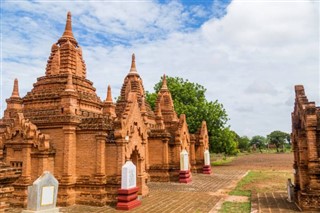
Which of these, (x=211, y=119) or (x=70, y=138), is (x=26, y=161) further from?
(x=211, y=119)

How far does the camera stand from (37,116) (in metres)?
14.8

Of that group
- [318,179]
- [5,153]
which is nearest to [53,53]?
[5,153]

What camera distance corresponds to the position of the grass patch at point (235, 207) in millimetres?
12219

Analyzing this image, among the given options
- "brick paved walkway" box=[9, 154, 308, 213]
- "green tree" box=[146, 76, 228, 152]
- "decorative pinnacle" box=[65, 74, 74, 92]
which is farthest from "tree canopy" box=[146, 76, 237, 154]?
"decorative pinnacle" box=[65, 74, 74, 92]

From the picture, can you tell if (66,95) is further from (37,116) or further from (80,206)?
(80,206)

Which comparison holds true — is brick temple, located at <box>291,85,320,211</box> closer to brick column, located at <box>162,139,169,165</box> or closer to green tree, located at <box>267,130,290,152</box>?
brick column, located at <box>162,139,169,165</box>

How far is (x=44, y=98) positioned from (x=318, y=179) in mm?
13284

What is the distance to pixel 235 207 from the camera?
12914mm

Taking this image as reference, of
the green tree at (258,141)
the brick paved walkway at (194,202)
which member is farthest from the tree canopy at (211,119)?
the green tree at (258,141)

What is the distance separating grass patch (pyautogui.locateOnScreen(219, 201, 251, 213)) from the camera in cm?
1222

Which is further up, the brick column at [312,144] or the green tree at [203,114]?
the green tree at [203,114]

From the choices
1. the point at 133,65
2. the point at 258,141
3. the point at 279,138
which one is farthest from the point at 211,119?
the point at 258,141

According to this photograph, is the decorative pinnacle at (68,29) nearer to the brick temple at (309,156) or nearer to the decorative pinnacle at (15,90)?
the decorative pinnacle at (15,90)

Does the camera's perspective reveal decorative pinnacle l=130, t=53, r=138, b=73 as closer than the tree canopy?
Yes
